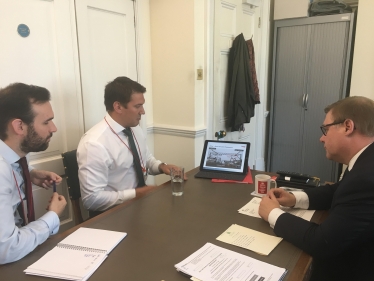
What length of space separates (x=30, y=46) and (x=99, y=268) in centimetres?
147

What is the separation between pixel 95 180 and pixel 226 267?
982mm

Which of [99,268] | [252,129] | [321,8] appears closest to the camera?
[99,268]

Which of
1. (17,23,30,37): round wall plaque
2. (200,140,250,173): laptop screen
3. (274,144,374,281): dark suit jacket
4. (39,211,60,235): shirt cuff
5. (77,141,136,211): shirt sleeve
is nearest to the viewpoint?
(274,144,374,281): dark suit jacket

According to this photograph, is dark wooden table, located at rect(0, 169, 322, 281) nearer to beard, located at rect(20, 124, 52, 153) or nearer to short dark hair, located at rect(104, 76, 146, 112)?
beard, located at rect(20, 124, 52, 153)

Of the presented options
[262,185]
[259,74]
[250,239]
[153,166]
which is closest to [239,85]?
[259,74]

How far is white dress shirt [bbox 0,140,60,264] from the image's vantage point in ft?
3.51

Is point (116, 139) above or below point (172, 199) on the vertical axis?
above

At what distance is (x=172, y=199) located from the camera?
5.34 feet

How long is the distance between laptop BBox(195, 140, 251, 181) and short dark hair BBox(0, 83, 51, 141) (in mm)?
1005

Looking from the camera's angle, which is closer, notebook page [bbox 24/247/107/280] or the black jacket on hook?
notebook page [bbox 24/247/107/280]

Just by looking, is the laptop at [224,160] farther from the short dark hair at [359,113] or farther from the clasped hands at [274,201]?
the short dark hair at [359,113]

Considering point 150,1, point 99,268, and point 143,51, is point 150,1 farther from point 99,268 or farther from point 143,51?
point 99,268

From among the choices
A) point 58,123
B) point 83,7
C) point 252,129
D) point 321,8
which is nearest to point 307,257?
point 58,123

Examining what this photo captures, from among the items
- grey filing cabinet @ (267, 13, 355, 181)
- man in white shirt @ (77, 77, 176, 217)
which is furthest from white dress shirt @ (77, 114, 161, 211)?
grey filing cabinet @ (267, 13, 355, 181)
